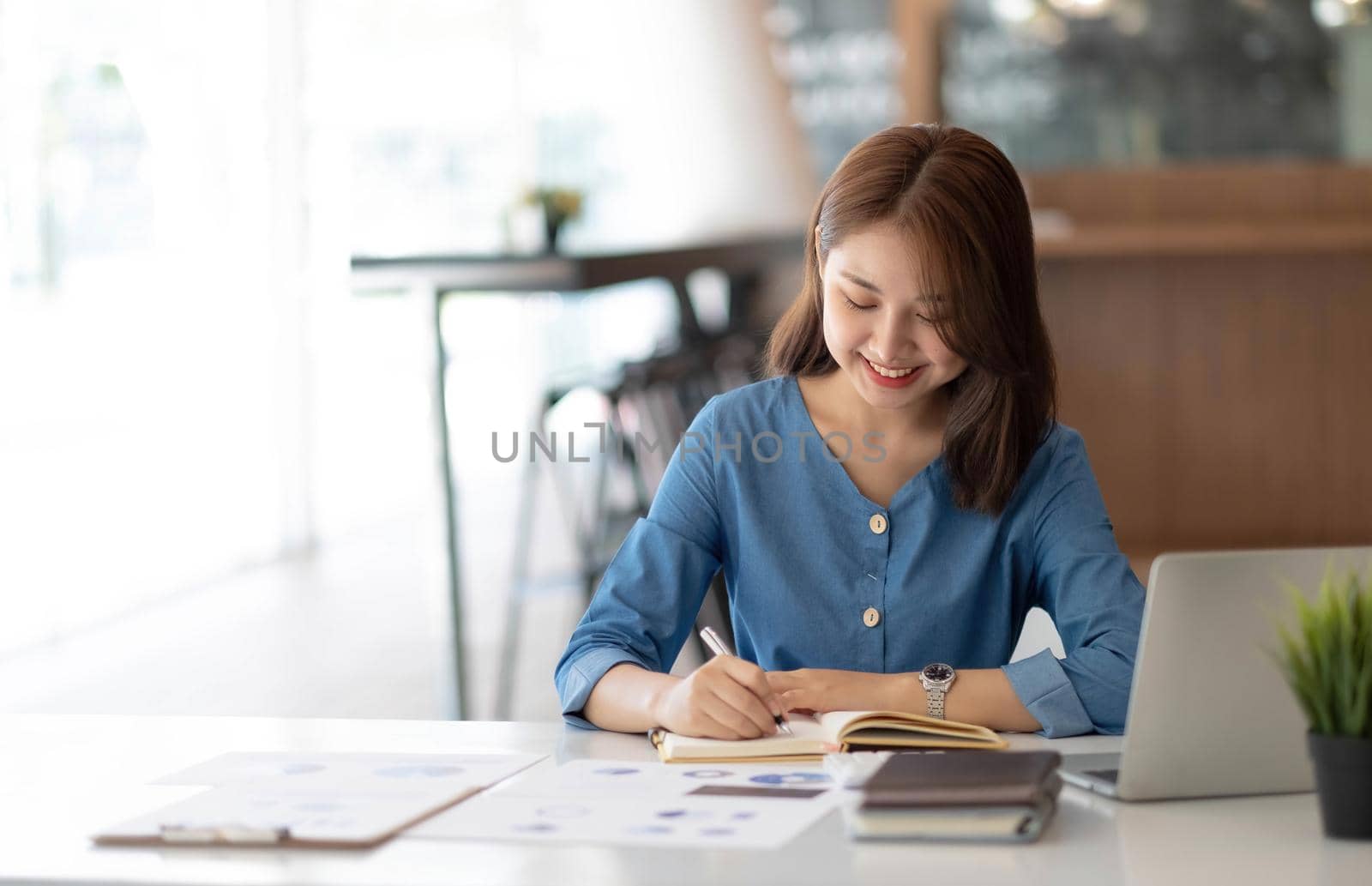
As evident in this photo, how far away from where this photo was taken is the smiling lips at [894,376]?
1.55 m

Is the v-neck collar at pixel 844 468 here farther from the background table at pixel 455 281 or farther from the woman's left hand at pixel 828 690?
the background table at pixel 455 281

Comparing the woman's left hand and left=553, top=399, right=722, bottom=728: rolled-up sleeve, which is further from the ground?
left=553, top=399, right=722, bottom=728: rolled-up sleeve

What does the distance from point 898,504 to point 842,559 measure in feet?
0.27

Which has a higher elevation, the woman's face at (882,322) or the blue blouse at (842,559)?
the woman's face at (882,322)

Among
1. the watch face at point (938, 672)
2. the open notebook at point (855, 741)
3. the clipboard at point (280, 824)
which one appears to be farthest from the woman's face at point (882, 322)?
the clipboard at point (280, 824)

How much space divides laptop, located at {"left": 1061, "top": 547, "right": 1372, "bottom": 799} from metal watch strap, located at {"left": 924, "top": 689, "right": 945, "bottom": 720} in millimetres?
281

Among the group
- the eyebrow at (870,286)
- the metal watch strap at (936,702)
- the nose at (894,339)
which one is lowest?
the metal watch strap at (936,702)

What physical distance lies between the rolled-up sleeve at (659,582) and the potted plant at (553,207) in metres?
2.51

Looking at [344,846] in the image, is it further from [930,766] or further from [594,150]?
[594,150]

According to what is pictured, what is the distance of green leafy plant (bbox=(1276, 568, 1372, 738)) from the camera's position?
3.37 feet

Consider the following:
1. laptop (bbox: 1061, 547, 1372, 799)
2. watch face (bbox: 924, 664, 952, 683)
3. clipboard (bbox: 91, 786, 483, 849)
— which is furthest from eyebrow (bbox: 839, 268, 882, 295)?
clipboard (bbox: 91, 786, 483, 849)

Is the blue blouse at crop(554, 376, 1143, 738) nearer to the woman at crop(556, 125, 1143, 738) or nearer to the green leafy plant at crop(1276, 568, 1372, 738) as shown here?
the woman at crop(556, 125, 1143, 738)

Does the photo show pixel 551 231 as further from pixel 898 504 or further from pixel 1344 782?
pixel 1344 782

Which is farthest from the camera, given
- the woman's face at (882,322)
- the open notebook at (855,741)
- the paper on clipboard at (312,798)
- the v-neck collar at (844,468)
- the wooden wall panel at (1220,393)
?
the wooden wall panel at (1220,393)
